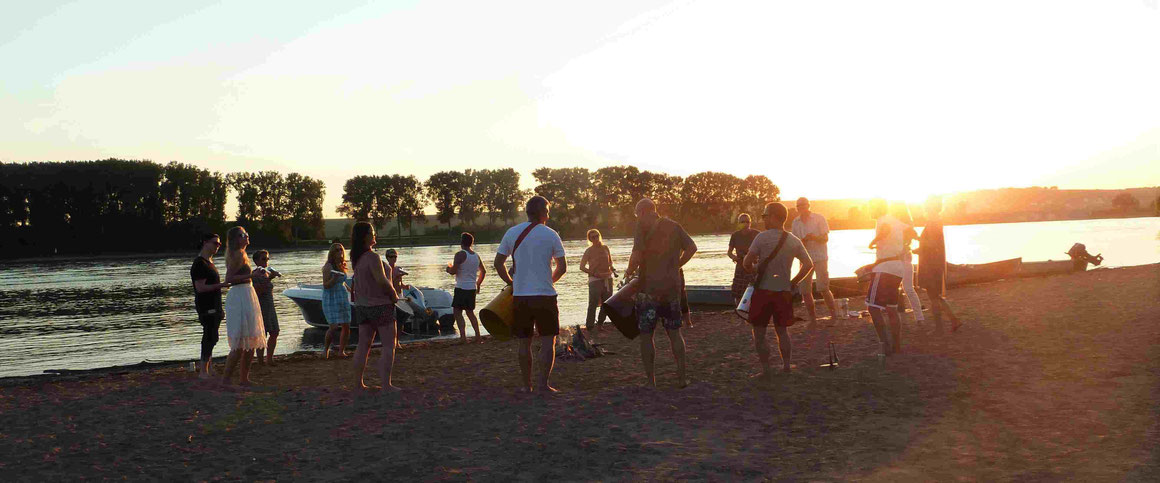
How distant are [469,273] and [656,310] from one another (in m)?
5.61

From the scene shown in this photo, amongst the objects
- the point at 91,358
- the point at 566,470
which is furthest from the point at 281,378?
the point at 91,358

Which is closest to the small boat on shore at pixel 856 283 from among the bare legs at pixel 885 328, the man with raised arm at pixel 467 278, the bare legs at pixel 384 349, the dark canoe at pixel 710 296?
the dark canoe at pixel 710 296

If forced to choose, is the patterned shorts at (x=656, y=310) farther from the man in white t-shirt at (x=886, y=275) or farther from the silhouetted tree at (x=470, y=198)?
the silhouetted tree at (x=470, y=198)

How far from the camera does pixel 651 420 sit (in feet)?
22.0

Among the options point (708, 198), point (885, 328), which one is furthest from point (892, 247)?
point (708, 198)

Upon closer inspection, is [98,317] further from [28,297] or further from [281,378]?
[281,378]

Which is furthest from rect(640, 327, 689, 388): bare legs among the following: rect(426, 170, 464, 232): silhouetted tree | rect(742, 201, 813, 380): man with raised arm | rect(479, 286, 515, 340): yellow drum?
rect(426, 170, 464, 232): silhouetted tree

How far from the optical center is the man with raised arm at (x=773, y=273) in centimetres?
796

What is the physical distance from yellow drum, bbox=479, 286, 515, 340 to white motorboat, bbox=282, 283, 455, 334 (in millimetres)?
8413

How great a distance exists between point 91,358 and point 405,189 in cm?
11589

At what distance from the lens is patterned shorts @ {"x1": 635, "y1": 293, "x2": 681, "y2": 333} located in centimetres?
765

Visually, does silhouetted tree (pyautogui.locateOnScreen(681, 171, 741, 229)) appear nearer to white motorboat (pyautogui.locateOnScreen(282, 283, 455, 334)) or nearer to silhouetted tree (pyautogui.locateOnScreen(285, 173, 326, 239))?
silhouetted tree (pyautogui.locateOnScreen(285, 173, 326, 239))

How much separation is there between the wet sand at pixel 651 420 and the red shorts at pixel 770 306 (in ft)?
2.05

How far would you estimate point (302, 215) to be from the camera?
11925 centimetres
